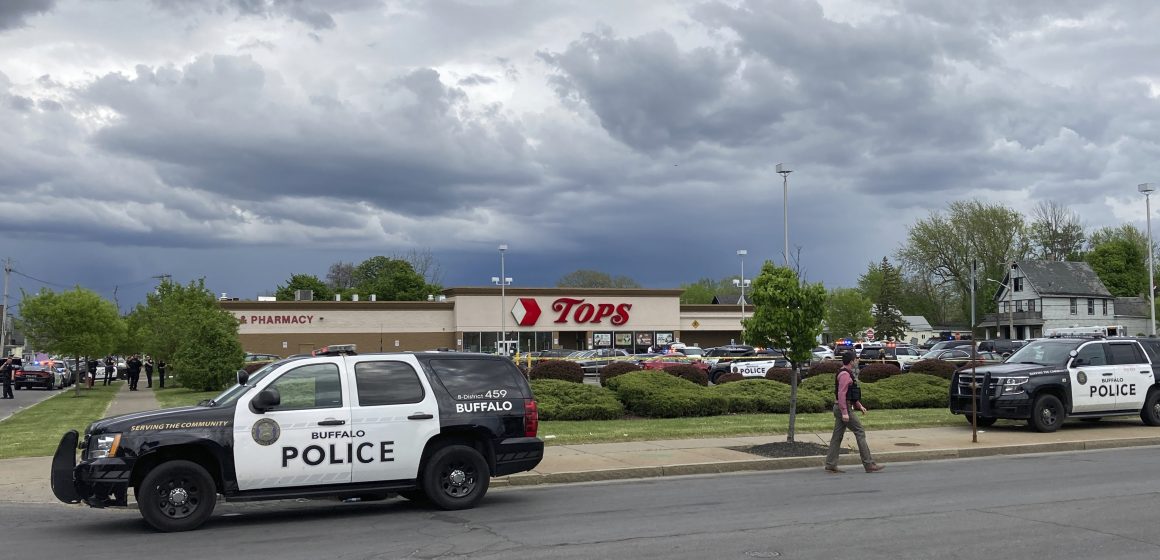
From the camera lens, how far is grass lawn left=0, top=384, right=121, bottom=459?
17.0 metres

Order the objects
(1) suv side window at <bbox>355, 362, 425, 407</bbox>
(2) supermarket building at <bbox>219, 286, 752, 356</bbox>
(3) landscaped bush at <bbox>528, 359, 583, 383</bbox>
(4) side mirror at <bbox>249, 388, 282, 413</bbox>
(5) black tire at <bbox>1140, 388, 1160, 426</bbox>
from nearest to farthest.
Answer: (4) side mirror at <bbox>249, 388, 282, 413</bbox> → (1) suv side window at <bbox>355, 362, 425, 407</bbox> → (5) black tire at <bbox>1140, 388, 1160, 426</bbox> → (3) landscaped bush at <bbox>528, 359, 583, 383</bbox> → (2) supermarket building at <bbox>219, 286, 752, 356</bbox>

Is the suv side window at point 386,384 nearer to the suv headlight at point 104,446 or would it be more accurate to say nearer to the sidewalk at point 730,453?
the suv headlight at point 104,446

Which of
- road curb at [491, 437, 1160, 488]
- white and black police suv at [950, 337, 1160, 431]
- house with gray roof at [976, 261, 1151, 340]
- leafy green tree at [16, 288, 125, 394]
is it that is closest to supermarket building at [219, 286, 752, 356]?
leafy green tree at [16, 288, 125, 394]

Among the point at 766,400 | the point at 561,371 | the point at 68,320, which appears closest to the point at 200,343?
the point at 68,320

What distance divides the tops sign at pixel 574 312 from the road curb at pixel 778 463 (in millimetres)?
52965

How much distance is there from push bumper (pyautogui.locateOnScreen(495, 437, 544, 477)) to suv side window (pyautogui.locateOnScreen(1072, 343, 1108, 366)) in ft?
42.7

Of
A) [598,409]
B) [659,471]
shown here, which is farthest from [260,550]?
[598,409]

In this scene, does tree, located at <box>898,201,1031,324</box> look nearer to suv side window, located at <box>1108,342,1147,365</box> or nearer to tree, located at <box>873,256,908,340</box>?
tree, located at <box>873,256,908,340</box>

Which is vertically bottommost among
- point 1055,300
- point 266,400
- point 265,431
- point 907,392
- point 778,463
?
point 778,463

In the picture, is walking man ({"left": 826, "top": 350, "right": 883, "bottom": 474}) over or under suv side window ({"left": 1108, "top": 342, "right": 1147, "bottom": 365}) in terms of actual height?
under

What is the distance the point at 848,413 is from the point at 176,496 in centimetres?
897

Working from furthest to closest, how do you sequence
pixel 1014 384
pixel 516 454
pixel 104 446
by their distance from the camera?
pixel 1014 384 < pixel 516 454 < pixel 104 446

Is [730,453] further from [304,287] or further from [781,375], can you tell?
[304,287]

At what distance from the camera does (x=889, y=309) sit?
91.9 meters
